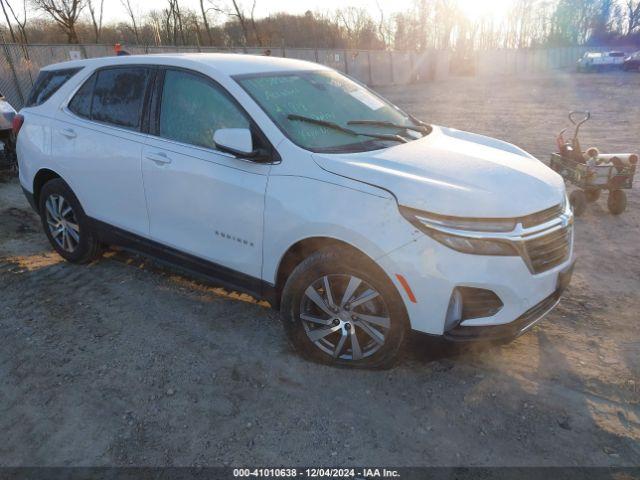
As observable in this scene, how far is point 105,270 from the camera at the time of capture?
4.59m

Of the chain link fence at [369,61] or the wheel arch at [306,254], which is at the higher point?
the chain link fence at [369,61]

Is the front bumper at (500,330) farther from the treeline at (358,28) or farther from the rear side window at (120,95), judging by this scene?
the treeline at (358,28)

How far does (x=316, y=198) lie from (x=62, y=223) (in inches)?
115

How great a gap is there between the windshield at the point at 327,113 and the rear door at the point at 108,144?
1.03 meters

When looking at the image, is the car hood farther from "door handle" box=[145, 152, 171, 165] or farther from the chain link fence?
the chain link fence

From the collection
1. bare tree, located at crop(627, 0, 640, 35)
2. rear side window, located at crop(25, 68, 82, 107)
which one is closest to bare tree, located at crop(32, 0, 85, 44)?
rear side window, located at crop(25, 68, 82, 107)

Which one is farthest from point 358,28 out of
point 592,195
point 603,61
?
point 592,195

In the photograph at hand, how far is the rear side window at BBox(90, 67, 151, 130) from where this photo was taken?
12.3 feet

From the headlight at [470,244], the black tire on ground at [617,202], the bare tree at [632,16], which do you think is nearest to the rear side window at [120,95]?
the headlight at [470,244]

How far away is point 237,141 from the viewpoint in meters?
2.96

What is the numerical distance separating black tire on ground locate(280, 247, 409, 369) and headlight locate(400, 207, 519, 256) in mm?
362

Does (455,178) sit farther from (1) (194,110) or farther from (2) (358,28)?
(2) (358,28)

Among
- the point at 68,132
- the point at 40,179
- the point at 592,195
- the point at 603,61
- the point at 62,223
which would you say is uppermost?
the point at 603,61

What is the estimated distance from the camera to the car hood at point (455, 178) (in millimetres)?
2602
